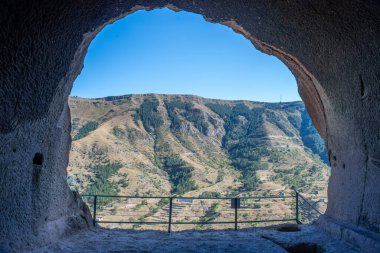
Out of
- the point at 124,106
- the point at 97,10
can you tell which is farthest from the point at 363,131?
the point at 124,106

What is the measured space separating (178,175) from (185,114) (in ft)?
114

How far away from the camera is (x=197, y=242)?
507 cm

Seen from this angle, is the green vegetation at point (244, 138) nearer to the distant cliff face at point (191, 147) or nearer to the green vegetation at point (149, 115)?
the distant cliff face at point (191, 147)

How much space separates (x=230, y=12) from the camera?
4352 mm

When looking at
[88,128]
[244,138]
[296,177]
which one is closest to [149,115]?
[88,128]

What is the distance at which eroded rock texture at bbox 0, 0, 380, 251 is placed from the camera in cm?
305

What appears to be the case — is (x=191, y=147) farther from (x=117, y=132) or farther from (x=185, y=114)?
(x=185, y=114)

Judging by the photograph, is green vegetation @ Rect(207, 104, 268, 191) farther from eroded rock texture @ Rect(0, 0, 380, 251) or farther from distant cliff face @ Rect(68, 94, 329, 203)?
eroded rock texture @ Rect(0, 0, 380, 251)

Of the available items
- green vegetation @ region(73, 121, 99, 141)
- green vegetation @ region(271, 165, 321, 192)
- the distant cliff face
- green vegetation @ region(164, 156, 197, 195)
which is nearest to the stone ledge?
the distant cliff face

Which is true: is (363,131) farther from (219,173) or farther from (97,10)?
(219,173)

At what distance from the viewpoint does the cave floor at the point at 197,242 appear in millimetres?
4445

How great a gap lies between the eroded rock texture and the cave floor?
0.82 ft

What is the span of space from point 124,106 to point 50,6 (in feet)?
272

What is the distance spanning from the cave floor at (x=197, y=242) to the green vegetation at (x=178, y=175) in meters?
38.0
